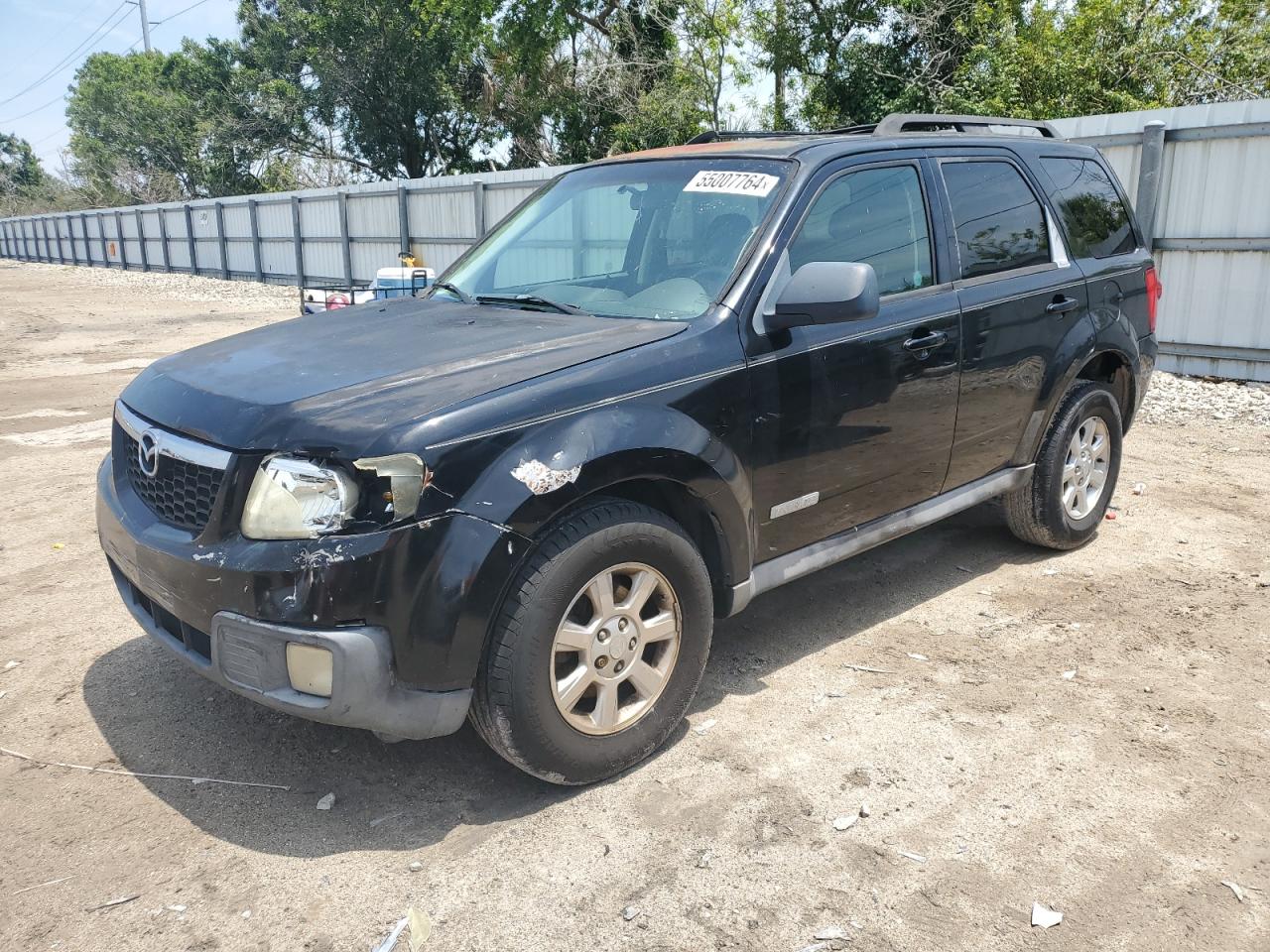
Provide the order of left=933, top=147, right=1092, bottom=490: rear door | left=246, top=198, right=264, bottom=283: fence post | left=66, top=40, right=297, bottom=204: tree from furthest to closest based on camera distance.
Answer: left=66, top=40, right=297, bottom=204: tree → left=246, top=198, right=264, bottom=283: fence post → left=933, top=147, right=1092, bottom=490: rear door

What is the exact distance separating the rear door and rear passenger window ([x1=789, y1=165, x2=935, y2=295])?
211 millimetres

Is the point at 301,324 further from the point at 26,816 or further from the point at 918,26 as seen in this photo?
the point at 918,26

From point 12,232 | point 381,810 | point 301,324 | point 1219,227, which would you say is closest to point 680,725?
point 381,810

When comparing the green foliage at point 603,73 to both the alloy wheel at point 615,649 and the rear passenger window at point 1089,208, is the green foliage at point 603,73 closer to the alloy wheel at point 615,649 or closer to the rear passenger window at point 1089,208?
the rear passenger window at point 1089,208

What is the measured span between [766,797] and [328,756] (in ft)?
4.70

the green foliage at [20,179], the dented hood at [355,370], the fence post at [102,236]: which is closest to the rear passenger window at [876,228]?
the dented hood at [355,370]

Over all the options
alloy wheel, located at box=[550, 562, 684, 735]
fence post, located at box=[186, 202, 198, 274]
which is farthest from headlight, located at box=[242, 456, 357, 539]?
fence post, located at box=[186, 202, 198, 274]

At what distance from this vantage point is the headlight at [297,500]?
270 centimetres

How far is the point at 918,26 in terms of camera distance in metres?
23.1

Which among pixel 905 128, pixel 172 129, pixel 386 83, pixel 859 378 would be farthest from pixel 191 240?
pixel 859 378

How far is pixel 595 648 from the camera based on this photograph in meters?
3.06

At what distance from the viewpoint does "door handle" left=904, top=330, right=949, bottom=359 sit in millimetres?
3928

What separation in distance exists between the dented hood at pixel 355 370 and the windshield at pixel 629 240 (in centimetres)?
19

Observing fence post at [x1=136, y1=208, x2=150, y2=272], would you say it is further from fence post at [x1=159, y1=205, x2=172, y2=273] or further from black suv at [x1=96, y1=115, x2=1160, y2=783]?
black suv at [x1=96, y1=115, x2=1160, y2=783]
